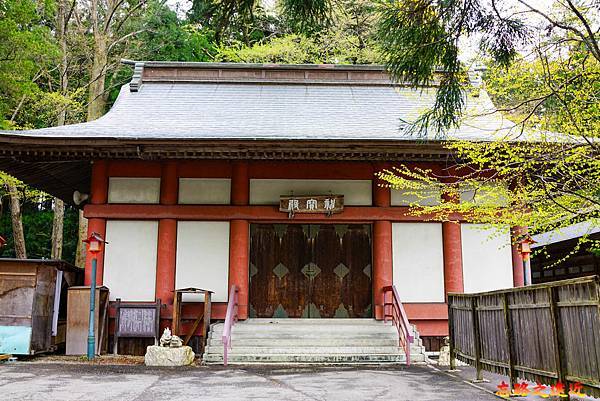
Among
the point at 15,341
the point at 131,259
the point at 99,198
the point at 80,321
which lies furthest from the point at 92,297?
the point at 99,198

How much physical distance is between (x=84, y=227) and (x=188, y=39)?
31.4 ft

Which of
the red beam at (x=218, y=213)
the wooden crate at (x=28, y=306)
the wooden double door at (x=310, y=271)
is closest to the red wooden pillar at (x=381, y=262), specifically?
the red beam at (x=218, y=213)

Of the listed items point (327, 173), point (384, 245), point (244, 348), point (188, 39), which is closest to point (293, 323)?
point (244, 348)

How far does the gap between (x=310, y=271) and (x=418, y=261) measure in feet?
7.43

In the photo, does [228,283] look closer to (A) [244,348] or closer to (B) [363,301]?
(A) [244,348]

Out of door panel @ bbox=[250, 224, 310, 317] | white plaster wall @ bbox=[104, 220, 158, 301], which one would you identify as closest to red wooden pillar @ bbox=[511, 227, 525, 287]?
door panel @ bbox=[250, 224, 310, 317]

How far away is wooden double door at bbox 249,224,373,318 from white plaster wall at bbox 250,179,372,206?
634mm

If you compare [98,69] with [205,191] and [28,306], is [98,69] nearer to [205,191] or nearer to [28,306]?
[205,191]

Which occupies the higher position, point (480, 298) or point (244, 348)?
point (480, 298)

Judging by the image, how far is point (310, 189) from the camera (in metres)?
11.4

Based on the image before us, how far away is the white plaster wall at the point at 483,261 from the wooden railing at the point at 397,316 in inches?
66.6

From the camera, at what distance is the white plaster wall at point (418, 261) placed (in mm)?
11156

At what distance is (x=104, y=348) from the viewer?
10.5 metres

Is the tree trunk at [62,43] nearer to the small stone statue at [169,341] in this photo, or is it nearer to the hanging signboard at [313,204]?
the hanging signboard at [313,204]
